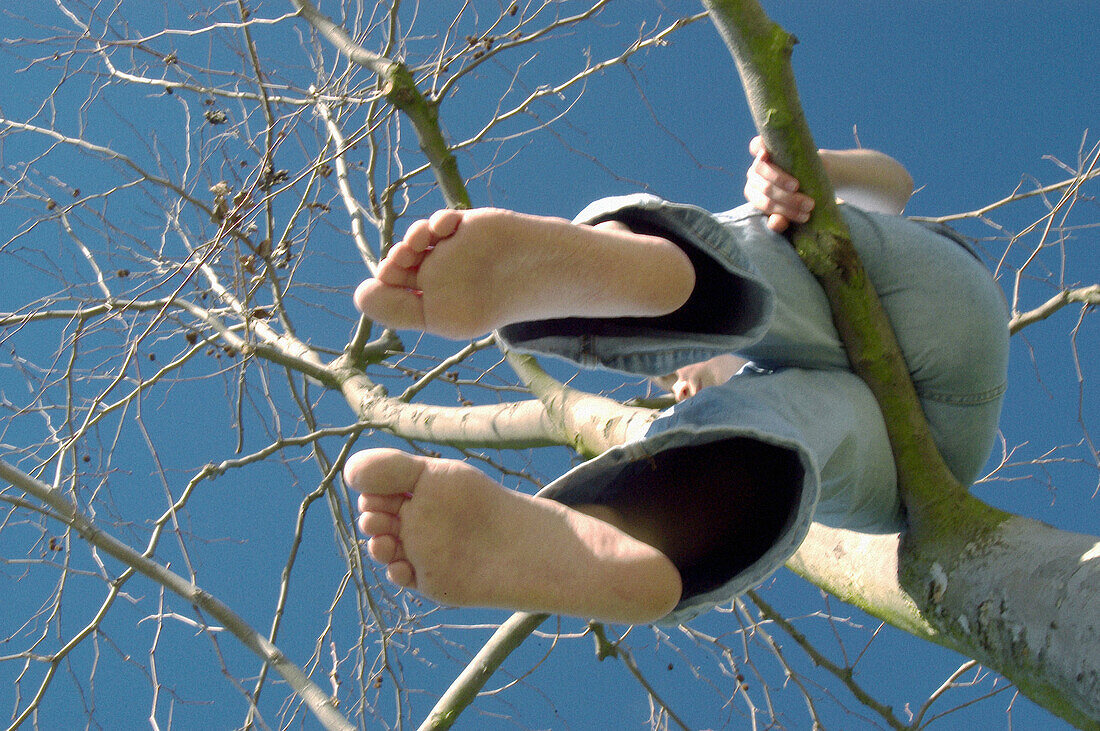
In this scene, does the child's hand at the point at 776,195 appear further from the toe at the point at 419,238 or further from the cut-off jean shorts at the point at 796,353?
the toe at the point at 419,238

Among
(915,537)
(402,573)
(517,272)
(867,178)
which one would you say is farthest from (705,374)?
(402,573)

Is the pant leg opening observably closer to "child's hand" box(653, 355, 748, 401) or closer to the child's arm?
the child's arm

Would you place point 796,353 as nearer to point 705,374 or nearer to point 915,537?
point 915,537

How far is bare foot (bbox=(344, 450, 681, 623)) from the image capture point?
824 millimetres

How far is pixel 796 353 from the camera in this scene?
105 cm

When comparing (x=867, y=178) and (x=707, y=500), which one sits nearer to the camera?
(x=707, y=500)

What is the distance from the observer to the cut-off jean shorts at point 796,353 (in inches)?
34.7

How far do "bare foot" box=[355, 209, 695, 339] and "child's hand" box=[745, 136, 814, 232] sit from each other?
21 cm

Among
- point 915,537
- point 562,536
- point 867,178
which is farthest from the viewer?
point 867,178

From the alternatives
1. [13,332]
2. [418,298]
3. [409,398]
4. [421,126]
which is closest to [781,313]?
[418,298]

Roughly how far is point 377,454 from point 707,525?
14.0 inches

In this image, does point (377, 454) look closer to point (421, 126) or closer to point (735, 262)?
point (735, 262)

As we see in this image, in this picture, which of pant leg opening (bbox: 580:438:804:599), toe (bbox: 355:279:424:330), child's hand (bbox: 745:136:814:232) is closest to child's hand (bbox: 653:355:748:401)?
child's hand (bbox: 745:136:814:232)

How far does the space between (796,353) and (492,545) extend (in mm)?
458
